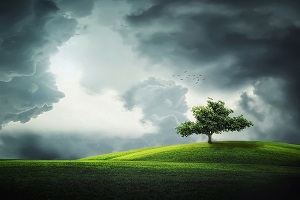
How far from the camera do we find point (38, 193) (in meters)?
26.4

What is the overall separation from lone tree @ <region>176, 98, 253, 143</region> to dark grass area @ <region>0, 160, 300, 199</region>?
113ft

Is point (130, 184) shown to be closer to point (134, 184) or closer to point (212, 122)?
point (134, 184)

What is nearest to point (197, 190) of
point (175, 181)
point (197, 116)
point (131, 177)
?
point (175, 181)

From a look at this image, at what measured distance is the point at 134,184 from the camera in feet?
102

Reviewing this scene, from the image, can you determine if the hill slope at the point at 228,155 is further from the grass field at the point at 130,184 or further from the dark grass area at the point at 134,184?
the dark grass area at the point at 134,184

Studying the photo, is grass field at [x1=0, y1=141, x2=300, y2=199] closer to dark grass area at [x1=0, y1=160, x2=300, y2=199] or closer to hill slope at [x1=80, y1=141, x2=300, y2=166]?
dark grass area at [x1=0, y1=160, x2=300, y2=199]

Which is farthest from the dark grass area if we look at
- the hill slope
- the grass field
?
the hill slope

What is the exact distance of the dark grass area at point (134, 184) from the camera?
26.3 metres

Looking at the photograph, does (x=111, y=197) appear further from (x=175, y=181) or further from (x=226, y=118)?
(x=226, y=118)

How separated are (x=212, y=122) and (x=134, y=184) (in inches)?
1809

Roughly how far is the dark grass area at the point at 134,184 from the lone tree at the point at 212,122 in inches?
1353

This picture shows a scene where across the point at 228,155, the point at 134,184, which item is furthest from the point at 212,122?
the point at 134,184

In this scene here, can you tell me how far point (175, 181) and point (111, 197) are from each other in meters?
9.87

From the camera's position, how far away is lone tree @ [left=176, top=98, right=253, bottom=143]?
74.6m
